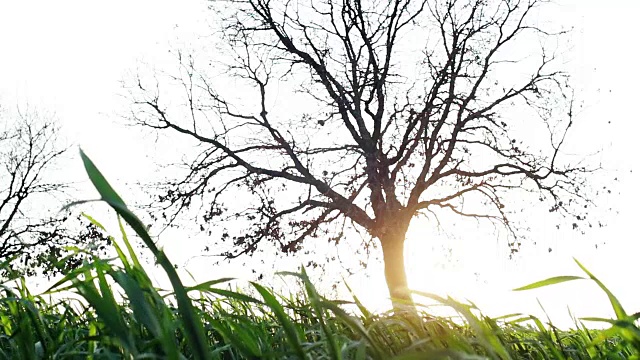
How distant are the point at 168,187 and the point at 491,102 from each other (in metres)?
8.00

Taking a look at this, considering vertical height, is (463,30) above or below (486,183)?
above

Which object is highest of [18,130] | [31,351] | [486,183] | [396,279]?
[18,130]

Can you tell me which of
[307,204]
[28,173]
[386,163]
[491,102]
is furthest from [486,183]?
[28,173]

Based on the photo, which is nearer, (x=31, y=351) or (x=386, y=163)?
(x=31, y=351)

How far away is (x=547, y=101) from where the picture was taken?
51.1ft

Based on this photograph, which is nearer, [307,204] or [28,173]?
[307,204]

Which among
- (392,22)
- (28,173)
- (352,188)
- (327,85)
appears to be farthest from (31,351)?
(28,173)

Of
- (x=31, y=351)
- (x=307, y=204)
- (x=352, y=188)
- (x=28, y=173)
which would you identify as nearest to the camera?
(x=31, y=351)

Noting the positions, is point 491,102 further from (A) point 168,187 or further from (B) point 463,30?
(A) point 168,187

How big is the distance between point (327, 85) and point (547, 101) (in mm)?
5274

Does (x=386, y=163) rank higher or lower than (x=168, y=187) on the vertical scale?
lower

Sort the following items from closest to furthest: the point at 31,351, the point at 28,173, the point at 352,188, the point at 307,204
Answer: the point at 31,351 → the point at 352,188 → the point at 307,204 → the point at 28,173

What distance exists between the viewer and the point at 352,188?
14.3 meters

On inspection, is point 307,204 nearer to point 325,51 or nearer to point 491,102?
point 325,51
